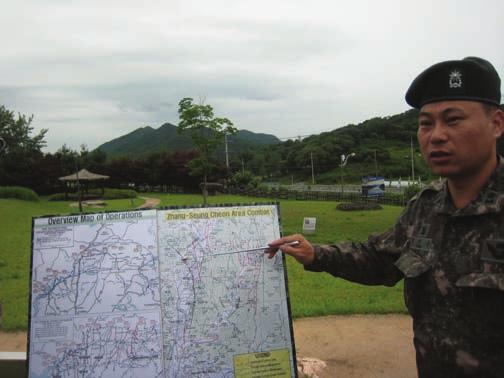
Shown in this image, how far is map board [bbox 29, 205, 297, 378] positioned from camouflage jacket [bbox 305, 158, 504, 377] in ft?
3.33

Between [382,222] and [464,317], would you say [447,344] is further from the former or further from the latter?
[382,222]

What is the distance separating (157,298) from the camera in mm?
2730

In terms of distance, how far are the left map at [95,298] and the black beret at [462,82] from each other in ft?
6.09

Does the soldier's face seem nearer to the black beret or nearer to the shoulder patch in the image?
the black beret

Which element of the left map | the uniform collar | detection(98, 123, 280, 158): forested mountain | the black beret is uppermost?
detection(98, 123, 280, 158): forested mountain

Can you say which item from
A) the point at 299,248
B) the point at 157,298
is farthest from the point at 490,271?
the point at 157,298

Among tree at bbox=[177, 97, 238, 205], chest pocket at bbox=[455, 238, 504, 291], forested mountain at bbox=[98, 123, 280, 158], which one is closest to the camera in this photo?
chest pocket at bbox=[455, 238, 504, 291]

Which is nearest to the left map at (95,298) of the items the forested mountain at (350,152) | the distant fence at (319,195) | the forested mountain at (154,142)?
the distant fence at (319,195)

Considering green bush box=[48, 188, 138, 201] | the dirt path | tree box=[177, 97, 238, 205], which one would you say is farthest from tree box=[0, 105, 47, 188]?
the dirt path

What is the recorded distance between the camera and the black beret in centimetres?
180

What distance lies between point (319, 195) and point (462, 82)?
3525cm

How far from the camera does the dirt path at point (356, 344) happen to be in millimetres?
4961

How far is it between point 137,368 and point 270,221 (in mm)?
1240

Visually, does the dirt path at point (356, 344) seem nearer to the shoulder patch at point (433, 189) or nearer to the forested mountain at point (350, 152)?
the shoulder patch at point (433, 189)
